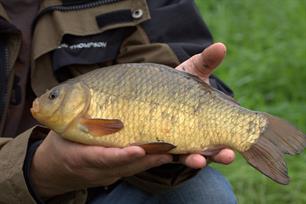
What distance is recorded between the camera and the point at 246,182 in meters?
2.50

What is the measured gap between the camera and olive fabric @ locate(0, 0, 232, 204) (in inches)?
65.9

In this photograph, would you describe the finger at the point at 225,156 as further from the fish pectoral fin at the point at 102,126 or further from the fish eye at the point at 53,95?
the fish eye at the point at 53,95

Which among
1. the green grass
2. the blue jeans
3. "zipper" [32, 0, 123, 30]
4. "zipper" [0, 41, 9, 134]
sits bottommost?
the green grass

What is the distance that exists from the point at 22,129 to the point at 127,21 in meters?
0.32

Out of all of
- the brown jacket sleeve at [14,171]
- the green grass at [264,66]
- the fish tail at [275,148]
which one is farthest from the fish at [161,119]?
the green grass at [264,66]

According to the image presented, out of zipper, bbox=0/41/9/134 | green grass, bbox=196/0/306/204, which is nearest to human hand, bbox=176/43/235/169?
zipper, bbox=0/41/9/134

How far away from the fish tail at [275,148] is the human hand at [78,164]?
151 millimetres

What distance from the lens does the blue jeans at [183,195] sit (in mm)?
1678

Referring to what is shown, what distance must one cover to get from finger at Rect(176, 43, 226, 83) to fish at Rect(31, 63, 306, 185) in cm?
7

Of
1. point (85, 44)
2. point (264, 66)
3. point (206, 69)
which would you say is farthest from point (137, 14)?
point (264, 66)

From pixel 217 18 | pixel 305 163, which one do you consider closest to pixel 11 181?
pixel 305 163

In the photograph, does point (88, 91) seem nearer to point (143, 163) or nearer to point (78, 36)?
point (143, 163)

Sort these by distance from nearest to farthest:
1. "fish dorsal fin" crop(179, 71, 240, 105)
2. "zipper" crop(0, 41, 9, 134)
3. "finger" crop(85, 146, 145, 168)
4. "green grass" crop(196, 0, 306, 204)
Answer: "finger" crop(85, 146, 145, 168), "fish dorsal fin" crop(179, 71, 240, 105), "zipper" crop(0, 41, 9, 134), "green grass" crop(196, 0, 306, 204)

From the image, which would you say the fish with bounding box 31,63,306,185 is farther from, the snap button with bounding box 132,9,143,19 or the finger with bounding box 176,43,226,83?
the snap button with bounding box 132,9,143,19
